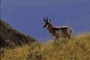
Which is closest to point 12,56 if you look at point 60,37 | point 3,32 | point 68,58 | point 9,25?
point 60,37

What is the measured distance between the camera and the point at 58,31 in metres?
20.9

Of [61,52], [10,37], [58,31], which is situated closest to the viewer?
[61,52]

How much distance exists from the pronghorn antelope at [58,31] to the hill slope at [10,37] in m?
4.75

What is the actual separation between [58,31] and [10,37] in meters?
6.29

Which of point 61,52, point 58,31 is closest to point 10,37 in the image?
point 58,31

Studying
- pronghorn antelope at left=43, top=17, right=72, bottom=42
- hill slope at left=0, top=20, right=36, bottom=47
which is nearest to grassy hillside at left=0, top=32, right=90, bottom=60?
pronghorn antelope at left=43, top=17, right=72, bottom=42

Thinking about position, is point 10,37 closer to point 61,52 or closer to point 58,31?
point 58,31

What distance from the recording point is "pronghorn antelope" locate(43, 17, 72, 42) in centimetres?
2086

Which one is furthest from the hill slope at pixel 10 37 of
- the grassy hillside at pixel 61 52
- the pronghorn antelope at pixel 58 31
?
the pronghorn antelope at pixel 58 31

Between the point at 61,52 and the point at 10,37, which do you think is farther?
the point at 10,37

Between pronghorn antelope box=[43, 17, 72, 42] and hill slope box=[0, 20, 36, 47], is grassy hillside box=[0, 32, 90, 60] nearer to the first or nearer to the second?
pronghorn antelope box=[43, 17, 72, 42]

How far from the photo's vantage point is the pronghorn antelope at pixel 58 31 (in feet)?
68.4

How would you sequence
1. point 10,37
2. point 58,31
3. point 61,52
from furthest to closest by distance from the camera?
1. point 10,37
2. point 58,31
3. point 61,52

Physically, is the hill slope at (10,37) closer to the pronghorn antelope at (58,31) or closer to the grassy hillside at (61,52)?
the grassy hillside at (61,52)
